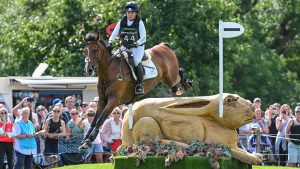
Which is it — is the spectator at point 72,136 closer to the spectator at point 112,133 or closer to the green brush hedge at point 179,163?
the spectator at point 112,133

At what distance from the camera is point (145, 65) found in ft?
66.5

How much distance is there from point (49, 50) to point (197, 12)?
18.1ft

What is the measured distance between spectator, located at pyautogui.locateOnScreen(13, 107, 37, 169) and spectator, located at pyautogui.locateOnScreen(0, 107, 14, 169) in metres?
0.21

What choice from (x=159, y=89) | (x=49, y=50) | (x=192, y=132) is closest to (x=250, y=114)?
(x=192, y=132)

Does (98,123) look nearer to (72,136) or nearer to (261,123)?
(72,136)

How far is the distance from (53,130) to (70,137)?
42 cm

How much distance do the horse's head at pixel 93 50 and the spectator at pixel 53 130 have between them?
13.0 ft

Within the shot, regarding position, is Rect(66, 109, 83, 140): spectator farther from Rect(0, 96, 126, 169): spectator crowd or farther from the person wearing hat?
the person wearing hat

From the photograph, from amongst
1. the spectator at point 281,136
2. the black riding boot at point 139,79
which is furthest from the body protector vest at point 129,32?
the spectator at point 281,136

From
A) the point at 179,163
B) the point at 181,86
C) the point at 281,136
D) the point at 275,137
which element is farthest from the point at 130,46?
the point at 275,137

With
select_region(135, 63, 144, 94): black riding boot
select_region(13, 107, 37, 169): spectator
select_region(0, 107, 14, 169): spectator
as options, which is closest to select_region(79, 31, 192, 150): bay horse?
select_region(135, 63, 144, 94): black riding boot

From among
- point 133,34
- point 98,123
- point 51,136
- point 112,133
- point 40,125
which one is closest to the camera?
point 98,123

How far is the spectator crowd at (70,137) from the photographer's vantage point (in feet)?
72.0

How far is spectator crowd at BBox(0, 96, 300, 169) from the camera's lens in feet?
72.0
